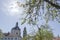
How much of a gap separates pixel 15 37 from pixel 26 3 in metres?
73.4

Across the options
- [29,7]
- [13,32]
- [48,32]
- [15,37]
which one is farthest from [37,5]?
[13,32]

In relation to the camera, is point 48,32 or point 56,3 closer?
point 56,3

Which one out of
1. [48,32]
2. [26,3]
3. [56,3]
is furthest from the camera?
[48,32]

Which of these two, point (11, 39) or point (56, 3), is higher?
point (56, 3)

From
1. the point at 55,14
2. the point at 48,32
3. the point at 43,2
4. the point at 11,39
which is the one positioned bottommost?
the point at 11,39

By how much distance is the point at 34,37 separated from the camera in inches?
820

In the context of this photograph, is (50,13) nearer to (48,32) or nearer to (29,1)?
(29,1)

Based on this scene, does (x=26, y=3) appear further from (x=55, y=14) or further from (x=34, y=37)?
(x=34, y=37)

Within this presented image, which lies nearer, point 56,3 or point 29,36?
point 56,3

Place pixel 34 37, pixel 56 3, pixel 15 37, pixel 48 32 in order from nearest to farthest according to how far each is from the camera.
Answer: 1. pixel 56 3
2. pixel 34 37
3. pixel 48 32
4. pixel 15 37

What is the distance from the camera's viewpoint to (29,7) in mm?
11812

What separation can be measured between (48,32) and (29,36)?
2.35 m

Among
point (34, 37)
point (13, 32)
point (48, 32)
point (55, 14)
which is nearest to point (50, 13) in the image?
point (55, 14)


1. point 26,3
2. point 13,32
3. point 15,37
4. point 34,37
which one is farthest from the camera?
point 13,32
